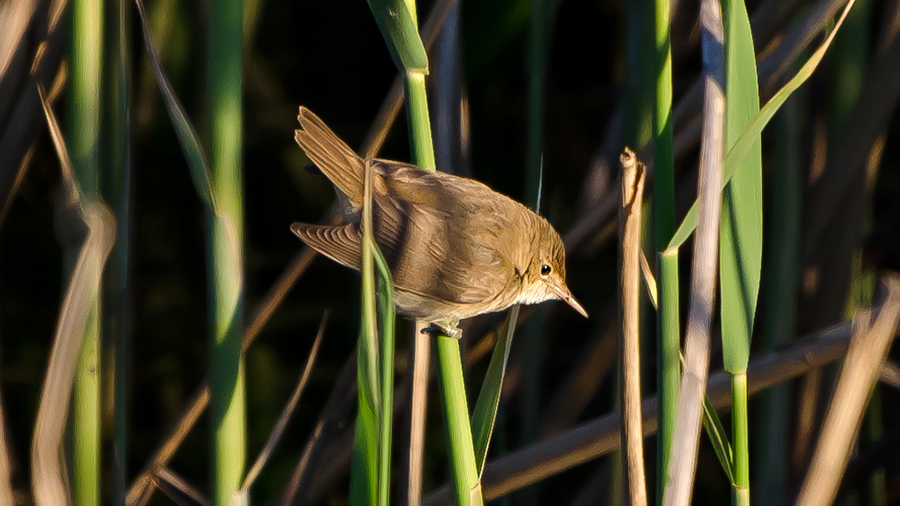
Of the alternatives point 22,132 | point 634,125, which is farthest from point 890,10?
point 22,132

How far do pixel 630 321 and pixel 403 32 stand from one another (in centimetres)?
38

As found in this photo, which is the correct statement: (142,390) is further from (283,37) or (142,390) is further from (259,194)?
(283,37)

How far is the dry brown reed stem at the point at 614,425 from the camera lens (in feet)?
3.73

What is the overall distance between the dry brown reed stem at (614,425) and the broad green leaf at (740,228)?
0.30 meters

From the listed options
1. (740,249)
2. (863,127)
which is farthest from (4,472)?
(863,127)

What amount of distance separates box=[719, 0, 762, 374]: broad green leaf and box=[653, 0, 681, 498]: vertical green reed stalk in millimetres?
53

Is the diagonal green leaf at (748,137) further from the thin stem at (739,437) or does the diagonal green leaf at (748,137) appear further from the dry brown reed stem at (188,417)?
the dry brown reed stem at (188,417)

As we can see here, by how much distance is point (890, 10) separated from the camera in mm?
1508

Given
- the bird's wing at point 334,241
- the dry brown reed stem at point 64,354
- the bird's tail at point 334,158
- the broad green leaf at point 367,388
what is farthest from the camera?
the bird's tail at point 334,158

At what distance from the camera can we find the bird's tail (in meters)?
1.31

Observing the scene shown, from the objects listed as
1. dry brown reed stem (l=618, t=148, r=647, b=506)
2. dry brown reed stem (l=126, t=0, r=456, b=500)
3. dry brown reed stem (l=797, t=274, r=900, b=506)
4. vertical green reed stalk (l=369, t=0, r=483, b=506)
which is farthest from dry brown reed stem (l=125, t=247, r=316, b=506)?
dry brown reed stem (l=797, t=274, r=900, b=506)

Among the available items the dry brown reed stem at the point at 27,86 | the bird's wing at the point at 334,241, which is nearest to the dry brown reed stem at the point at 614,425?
the bird's wing at the point at 334,241

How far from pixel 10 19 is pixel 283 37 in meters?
1.29

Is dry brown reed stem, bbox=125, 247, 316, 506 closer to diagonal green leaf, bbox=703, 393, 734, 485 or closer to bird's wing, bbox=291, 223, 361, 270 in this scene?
bird's wing, bbox=291, 223, 361, 270
